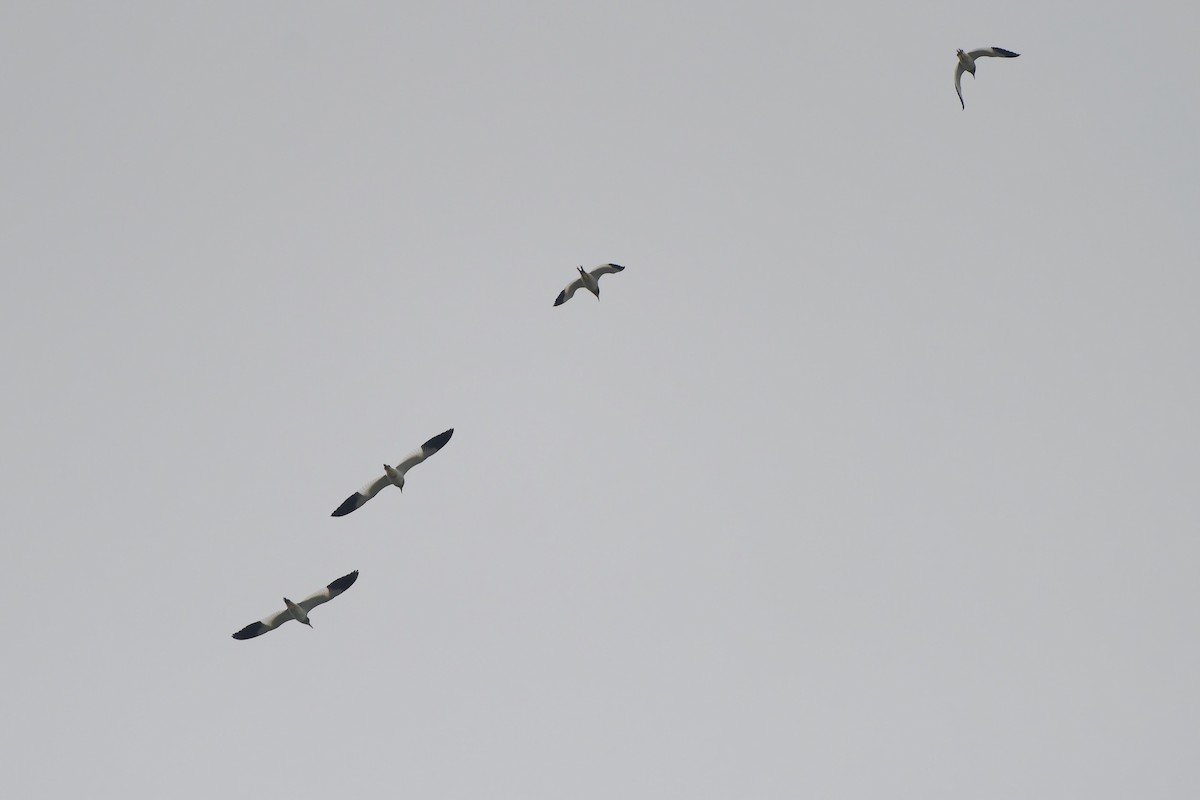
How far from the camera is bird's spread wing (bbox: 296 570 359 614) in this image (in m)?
107

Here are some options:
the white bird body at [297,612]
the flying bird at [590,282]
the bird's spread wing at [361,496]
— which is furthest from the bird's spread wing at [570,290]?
the white bird body at [297,612]

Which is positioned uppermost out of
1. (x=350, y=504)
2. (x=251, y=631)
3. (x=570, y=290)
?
(x=570, y=290)

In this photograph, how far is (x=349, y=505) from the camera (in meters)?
102

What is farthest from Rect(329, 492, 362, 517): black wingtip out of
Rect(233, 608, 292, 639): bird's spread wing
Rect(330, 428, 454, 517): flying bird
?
Rect(233, 608, 292, 639): bird's spread wing

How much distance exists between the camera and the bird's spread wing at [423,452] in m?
103

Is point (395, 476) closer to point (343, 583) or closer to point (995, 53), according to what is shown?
point (343, 583)

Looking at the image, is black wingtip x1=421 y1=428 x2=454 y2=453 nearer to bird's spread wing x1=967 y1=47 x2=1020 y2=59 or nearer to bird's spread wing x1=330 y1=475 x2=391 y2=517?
bird's spread wing x1=330 y1=475 x2=391 y2=517

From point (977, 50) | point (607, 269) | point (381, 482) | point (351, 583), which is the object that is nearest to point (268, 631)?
point (351, 583)

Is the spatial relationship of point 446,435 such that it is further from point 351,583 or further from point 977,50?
point 977,50

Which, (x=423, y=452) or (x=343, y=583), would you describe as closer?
(x=423, y=452)

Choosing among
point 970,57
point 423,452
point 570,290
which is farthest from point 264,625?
point 970,57

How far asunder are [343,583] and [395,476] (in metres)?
9.47

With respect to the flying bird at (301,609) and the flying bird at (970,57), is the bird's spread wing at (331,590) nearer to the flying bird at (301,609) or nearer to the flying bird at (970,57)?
the flying bird at (301,609)

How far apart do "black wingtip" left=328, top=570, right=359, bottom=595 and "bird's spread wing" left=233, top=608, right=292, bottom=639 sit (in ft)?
10.5
